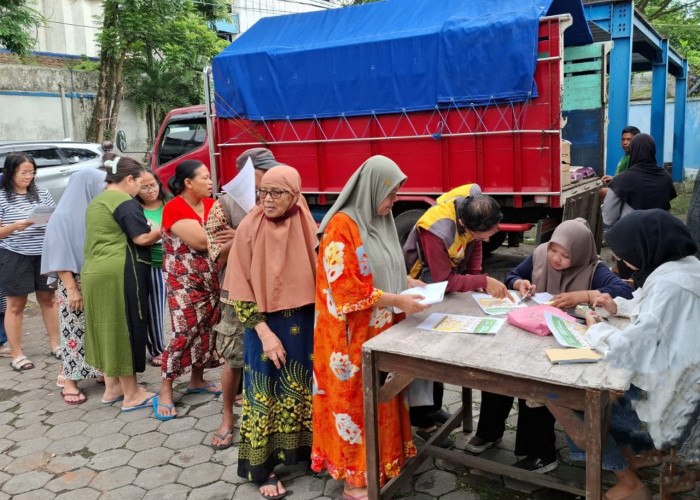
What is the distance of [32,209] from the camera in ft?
15.3

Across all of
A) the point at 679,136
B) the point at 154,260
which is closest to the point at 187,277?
the point at 154,260

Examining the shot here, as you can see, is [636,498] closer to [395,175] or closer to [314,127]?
[395,175]

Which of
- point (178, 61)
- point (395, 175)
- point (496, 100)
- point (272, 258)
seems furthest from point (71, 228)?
point (178, 61)

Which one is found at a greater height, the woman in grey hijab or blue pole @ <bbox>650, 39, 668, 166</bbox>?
blue pole @ <bbox>650, 39, 668, 166</bbox>

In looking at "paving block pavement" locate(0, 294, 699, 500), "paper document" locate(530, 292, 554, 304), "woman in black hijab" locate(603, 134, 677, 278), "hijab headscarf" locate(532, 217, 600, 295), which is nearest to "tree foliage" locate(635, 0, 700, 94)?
"woman in black hijab" locate(603, 134, 677, 278)

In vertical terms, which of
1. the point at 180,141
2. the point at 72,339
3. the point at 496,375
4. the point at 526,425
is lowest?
the point at 526,425

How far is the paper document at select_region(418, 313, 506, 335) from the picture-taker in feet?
8.04

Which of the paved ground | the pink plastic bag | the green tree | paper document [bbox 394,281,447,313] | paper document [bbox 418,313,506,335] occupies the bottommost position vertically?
the paved ground

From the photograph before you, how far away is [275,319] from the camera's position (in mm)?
2766

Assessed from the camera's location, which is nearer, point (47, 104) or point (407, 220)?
point (407, 220)

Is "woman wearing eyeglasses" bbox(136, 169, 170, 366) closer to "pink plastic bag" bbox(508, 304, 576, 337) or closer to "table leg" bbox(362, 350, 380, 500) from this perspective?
"table leg" bbox(362, 350, 380, 500)

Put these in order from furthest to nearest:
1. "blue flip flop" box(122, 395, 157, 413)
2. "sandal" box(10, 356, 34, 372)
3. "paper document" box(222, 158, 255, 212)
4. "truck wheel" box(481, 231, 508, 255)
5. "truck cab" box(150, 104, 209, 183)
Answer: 1. "truck cab" box(150, 104, 209, 183)
2. "truck wheel" box(481, 231, 508, 255)
3. "sandal" box(10, 356, 34, 372)
4. "blue flip flop" box(122, 395, 157, 413)
5. "paper document" box(222, 158, 255, 212)

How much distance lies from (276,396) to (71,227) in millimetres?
2000

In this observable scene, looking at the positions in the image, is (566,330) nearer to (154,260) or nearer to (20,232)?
(154,260)
